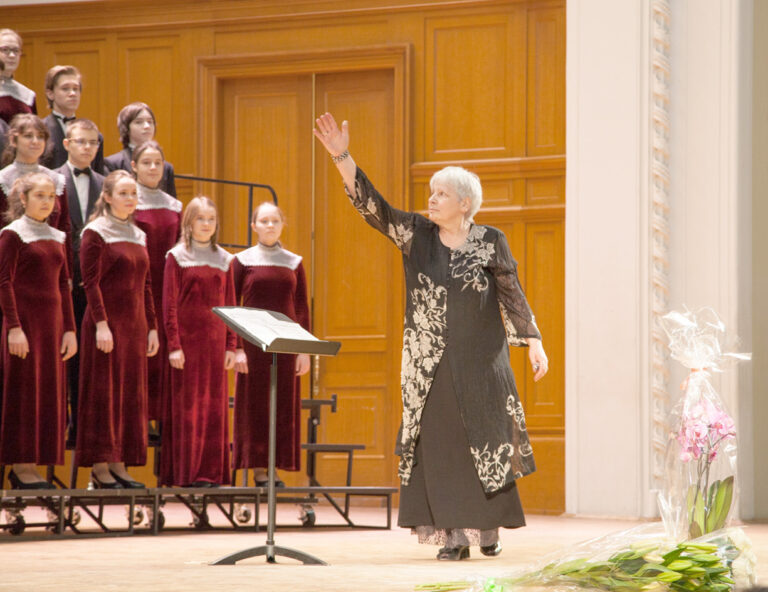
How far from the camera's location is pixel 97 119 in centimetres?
891

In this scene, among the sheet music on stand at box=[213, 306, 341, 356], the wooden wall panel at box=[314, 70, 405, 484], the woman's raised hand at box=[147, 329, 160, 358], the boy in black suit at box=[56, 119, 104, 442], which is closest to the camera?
the sheet music on stand at box=[213, 306, 341, 356]

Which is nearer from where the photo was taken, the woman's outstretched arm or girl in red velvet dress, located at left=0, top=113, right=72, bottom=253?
the woman's outstretched arm

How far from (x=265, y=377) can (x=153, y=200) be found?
1.08 meters

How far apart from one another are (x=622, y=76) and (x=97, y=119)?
3.78 metres

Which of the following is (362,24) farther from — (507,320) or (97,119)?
(507,320)

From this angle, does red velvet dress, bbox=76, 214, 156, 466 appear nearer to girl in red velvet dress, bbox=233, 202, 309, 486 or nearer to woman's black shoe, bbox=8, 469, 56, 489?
woman's black shoe, bbox=8, 469, 56, 489

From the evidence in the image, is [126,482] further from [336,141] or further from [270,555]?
[336,141]

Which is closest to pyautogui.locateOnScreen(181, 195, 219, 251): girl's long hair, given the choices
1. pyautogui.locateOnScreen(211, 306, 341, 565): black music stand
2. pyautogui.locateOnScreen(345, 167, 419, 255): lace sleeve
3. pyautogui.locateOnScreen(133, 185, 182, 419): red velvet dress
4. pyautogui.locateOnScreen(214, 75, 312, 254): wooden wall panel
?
pyautogui.locateOnScreen(133, 185, 182, 419): red velvet dress

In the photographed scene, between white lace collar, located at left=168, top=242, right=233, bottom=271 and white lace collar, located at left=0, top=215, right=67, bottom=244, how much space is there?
2.25 ft

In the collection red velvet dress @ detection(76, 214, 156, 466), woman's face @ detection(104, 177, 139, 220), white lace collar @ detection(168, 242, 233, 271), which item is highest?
woman's face @ detection(104, 177, 139, 220)

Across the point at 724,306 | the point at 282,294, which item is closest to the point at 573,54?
the point at 724,306

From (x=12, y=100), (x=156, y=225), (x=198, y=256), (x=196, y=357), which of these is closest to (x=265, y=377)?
(x=196, y=357)

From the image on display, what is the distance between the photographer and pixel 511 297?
15.2ft

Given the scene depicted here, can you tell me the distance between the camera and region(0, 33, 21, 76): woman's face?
6371 millimetres
